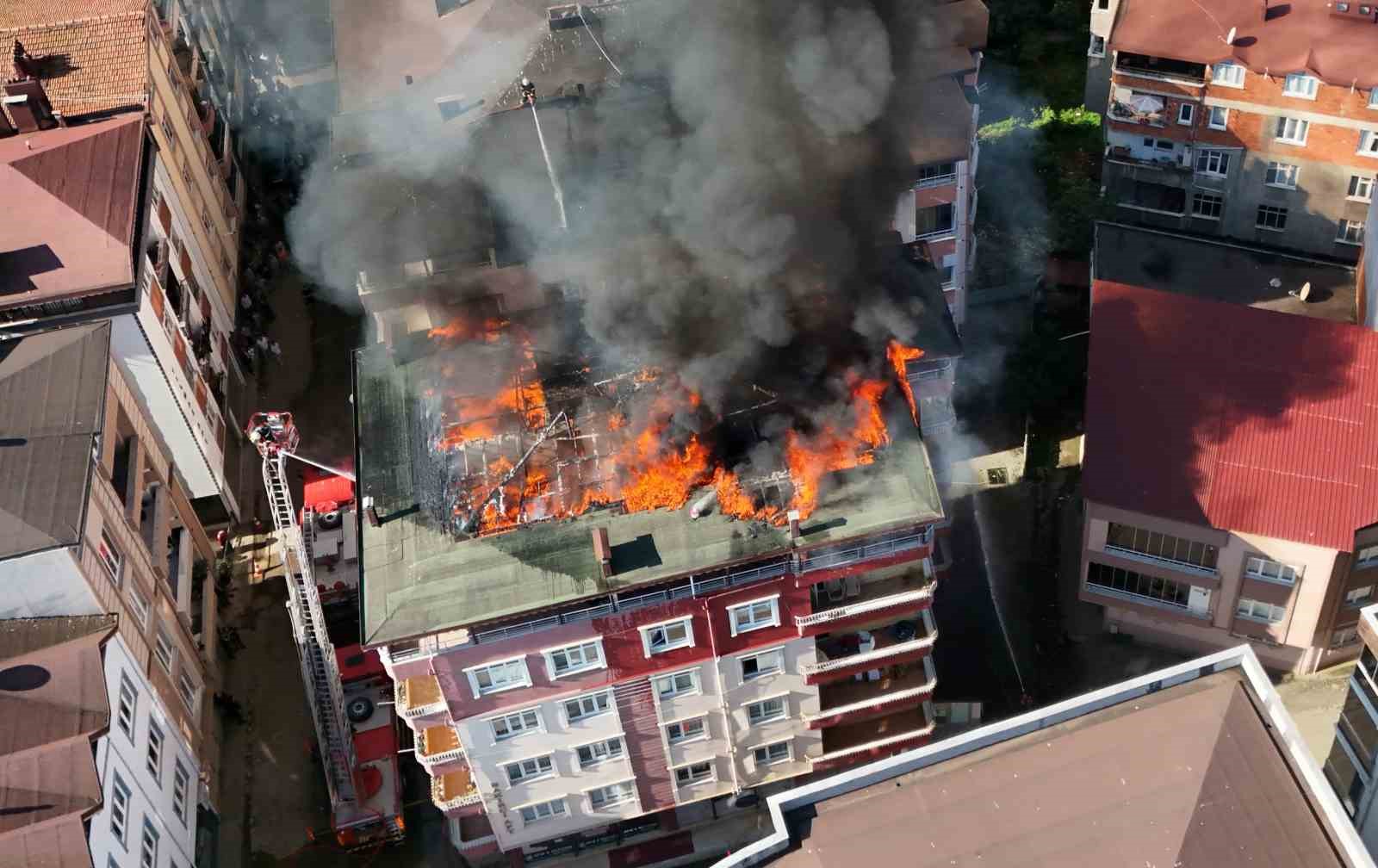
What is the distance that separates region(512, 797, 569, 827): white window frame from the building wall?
8126 millimetres

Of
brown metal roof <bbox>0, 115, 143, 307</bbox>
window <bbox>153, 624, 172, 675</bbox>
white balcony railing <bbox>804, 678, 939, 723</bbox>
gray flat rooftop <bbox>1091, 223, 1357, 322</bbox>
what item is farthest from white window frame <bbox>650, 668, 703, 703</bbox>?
gray flat rooftop <bbox>1091, 223, 1357, 322</bbox>

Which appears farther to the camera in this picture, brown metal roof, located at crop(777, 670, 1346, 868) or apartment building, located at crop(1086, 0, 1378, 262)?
apartment building, located at crop(1086, 0, 1378, 262)


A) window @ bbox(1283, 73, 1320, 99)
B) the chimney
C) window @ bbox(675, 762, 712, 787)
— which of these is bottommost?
window @ bbox(675, 762, 712, 787)

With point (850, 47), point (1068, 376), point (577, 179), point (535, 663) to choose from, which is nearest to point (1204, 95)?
point (1068, 376)

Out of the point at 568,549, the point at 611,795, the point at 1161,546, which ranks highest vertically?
the point at 568,549

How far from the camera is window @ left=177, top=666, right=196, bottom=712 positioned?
119ft

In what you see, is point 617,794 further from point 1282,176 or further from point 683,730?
point 1282,176

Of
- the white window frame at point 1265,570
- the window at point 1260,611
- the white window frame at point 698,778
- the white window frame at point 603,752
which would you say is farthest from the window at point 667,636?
the window at point 1260,611

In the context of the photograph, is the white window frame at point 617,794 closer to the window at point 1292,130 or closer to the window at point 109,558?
the window at point 109,558

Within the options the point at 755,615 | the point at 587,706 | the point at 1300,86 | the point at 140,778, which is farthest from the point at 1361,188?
the point at 140,778

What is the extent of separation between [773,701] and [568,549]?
6734mm

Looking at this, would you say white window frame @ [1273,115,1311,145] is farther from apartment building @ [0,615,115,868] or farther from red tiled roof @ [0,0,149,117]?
apartment building @ [0,615,115,868]

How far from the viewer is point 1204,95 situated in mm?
46125

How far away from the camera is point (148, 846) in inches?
1227
